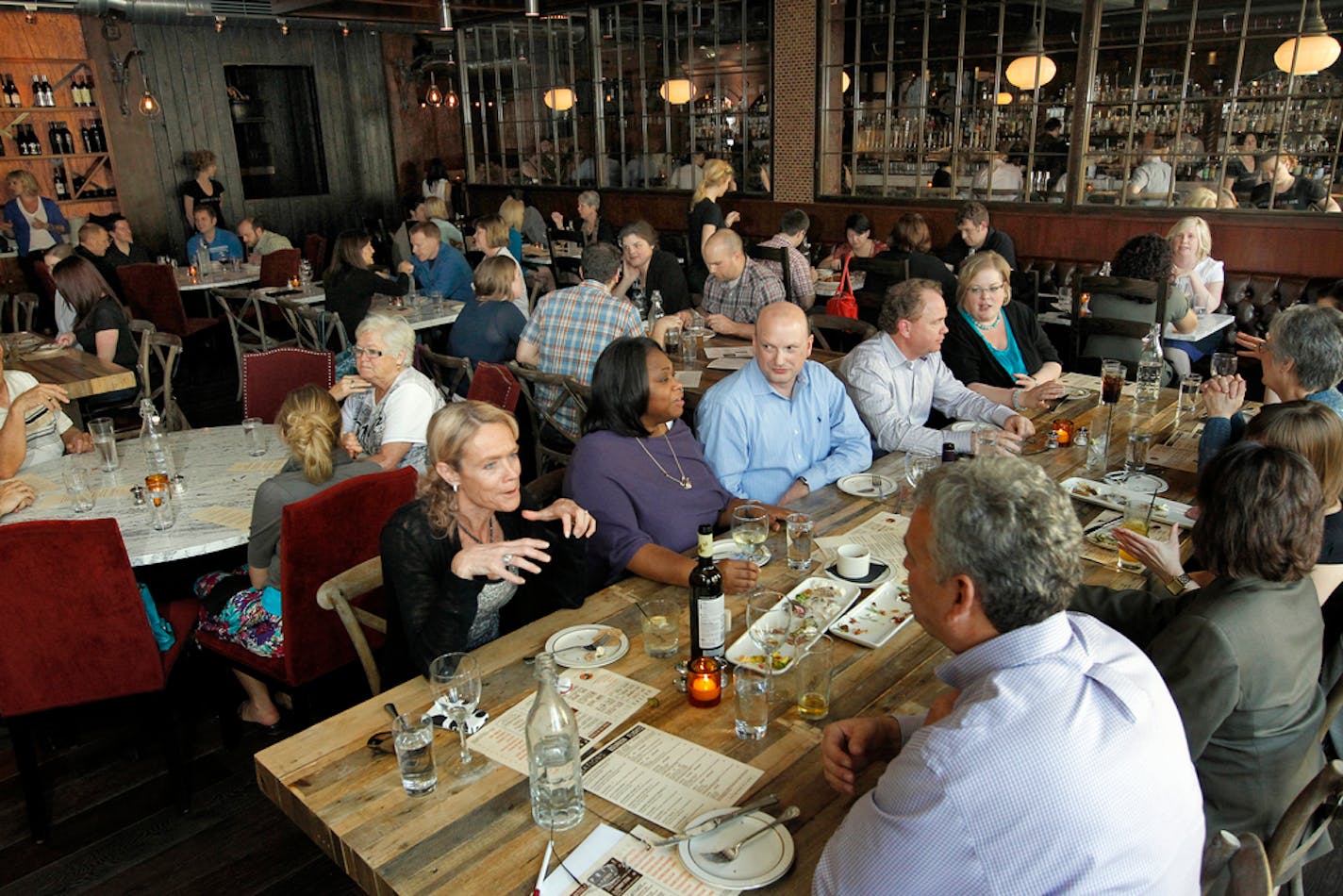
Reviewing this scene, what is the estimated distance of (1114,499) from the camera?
2855 mm

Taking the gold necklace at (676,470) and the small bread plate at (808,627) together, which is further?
the gold necklace at (676,470)

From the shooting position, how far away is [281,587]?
8.79 feet

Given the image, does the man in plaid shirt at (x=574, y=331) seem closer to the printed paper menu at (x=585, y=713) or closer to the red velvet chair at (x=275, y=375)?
the red velvet chair at (x=275, y=375)

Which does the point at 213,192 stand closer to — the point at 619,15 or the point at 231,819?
the point at 619,15

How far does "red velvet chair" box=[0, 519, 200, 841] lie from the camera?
8.37 ft

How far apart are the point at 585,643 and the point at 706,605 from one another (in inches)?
13.9

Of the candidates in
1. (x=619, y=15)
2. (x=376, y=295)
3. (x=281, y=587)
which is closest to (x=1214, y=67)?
(x=619, y=15)

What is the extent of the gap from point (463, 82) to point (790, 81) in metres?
5.63

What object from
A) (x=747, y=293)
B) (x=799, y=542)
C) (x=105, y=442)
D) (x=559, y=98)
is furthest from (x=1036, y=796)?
(x=559, y=98)

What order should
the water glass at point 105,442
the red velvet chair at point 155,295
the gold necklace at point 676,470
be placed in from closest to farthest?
1. the gold necklace at point 676,470
2. the water glass at point 105,442
3. the red velvet chair at point 155,295

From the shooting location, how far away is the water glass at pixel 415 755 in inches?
64.9

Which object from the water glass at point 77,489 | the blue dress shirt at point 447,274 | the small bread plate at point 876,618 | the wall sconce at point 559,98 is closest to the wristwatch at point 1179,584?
the small bread plate at point 876,618

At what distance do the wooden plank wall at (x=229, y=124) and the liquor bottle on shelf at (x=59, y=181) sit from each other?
61 centimetres

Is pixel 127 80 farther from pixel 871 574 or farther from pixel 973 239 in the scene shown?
pixel 871 574
